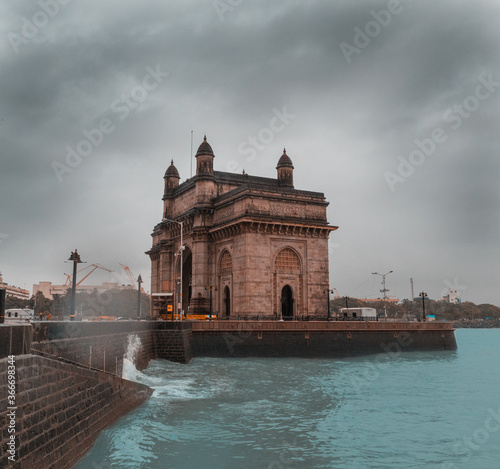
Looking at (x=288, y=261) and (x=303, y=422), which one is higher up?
(x=288, y=261)

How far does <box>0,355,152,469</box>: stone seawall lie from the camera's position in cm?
909

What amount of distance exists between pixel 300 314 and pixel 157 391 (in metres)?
29.2

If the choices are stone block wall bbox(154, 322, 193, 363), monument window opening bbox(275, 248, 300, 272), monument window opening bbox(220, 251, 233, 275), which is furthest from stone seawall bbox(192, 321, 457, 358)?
monument window opening bbox(220, 251, 233, 275)

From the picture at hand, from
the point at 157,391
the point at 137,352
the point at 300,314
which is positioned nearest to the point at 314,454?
the point at 157,391

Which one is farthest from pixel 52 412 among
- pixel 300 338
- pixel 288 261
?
pixel 288 261

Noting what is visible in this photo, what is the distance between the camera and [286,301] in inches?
2051

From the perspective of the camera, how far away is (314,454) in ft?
45.0

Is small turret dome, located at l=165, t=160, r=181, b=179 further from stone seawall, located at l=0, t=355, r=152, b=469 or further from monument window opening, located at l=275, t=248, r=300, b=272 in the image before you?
stone seawall, located at l=0, t=355, r=152, b=469

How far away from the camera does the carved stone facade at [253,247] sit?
155 feet

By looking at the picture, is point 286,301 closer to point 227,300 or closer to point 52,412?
point 227,300

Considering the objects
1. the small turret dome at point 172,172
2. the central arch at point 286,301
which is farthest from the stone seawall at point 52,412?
the small turret dome at point 172,172

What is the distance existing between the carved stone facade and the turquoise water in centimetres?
1713

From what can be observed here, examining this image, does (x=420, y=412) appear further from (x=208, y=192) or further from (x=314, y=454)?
(x=208, y=192)

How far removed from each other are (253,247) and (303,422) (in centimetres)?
3047
